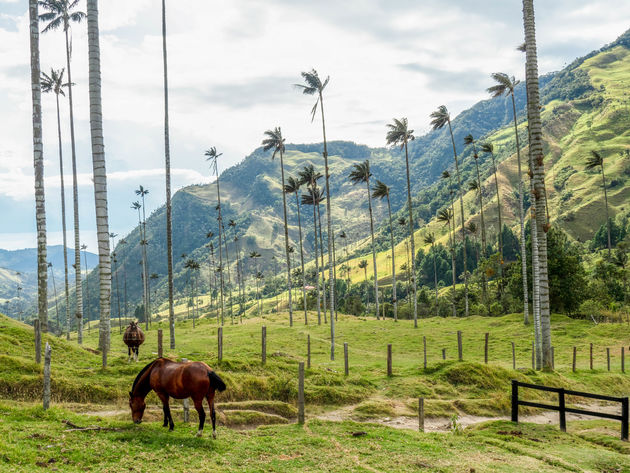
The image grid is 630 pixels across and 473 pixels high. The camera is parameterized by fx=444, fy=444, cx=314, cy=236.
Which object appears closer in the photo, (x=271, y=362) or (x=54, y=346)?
(x=54, y=346)

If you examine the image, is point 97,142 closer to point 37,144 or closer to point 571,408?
point 37,144

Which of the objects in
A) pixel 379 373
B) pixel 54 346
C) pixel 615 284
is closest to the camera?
pixel 54 346

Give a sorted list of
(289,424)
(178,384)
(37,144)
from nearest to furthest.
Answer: (178,384) < (289,424) < (37,144)

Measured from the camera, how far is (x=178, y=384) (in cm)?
1298

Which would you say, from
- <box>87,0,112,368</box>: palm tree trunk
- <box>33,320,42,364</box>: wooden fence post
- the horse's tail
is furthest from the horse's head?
<box>33,320,42,364</box>: wooden fence post

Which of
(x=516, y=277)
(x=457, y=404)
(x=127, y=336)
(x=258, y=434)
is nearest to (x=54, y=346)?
(x=127, y=336)

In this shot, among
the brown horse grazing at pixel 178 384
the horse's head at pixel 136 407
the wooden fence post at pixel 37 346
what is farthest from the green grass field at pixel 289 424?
the brown horse grazing at pixel 178 384

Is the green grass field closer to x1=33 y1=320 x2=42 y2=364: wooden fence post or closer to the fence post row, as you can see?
x1=33 y1=320 x2=42 y2=364: wooden fence post

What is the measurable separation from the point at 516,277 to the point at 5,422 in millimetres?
67461

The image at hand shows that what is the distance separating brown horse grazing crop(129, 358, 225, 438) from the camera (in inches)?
509

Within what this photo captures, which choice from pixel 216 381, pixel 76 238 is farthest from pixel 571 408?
pixel 76 238

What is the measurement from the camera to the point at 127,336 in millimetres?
25281

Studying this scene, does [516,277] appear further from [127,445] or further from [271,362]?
[127,445]

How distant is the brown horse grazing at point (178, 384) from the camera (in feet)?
42.4
